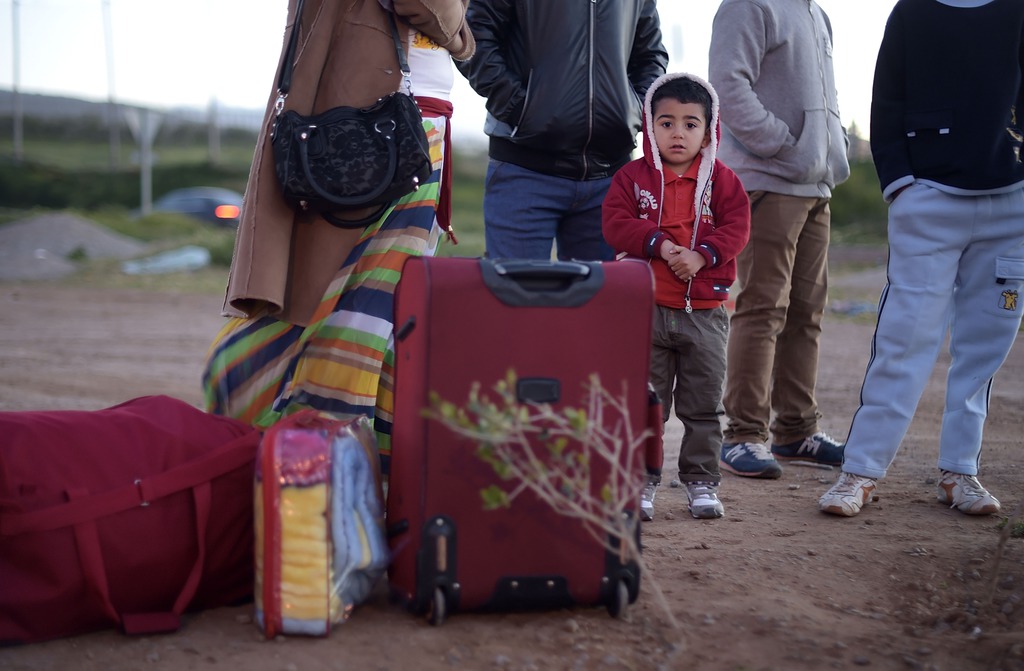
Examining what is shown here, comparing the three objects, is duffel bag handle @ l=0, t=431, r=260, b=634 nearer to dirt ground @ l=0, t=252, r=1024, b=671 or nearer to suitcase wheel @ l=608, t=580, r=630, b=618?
dirt ground @ l=0, t=252, r=1024, b=671

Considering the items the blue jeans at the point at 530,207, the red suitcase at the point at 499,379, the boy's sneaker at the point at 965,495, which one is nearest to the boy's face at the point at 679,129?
the blue jeans at the point at 530,207

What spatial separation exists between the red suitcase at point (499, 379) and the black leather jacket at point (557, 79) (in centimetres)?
141

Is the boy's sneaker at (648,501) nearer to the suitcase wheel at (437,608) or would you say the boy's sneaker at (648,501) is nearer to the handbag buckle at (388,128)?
the suitcase wheel at (437,608)

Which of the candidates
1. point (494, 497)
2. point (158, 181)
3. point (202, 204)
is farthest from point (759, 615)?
point (158, 181)

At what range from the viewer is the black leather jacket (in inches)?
165

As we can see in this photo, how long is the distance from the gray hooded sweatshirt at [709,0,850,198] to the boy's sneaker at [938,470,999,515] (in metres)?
1.36

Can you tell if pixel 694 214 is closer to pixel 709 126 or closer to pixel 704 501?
pixel 709 126

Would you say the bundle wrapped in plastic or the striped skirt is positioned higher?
the striped skirt

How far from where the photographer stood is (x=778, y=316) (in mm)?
4816

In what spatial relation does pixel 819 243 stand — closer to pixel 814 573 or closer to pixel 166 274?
pixel 814 573

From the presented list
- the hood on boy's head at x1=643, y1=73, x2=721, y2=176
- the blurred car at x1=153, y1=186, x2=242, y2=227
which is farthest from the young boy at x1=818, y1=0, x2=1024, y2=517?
the blurred car at x1=153, y1=186, x2=242, y2=227

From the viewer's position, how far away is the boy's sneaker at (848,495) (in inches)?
160

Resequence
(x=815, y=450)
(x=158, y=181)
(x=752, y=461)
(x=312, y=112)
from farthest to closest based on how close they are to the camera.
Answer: (x=158, y=181), (x=815, y=450), (x=752, y=461), (x=312, y=112)

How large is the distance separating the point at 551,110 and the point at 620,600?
1998mm
